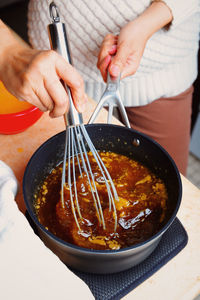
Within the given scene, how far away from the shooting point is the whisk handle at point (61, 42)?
0.51 m

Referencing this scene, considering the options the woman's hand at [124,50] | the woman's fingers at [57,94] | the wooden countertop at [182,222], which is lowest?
the wooden countertop at [182,222]

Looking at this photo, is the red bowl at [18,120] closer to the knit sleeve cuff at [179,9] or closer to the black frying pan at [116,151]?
the black frying pan at [116,151]

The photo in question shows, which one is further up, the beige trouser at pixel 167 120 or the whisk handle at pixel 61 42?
the whisk handle at pixel 61 42

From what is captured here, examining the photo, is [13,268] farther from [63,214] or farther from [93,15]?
[93,15]

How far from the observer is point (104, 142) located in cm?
71

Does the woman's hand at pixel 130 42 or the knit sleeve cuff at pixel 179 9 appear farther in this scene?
the knit sleeve cuff at pixel 179 9

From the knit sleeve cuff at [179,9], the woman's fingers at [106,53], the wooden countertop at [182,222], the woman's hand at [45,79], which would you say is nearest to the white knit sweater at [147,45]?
the knit sleeve cuff at [179,9]

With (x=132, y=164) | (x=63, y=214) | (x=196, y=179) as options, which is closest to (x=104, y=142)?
(x=132, y=164)

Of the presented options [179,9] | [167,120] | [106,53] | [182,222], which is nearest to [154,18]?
[179,9]

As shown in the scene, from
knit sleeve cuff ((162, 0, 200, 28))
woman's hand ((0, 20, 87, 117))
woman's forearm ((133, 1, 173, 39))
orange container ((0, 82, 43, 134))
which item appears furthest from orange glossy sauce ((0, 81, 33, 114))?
knit sleeve cuff ((162, 0, 200, 28))

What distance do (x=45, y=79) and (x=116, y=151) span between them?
0.26m

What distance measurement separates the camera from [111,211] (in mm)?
581

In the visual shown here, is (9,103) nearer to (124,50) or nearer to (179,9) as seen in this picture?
(124,50)

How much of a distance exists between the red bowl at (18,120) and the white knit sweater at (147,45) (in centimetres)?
31
